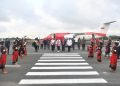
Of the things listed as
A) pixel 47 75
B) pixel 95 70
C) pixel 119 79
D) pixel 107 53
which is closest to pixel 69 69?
pixel 95 70

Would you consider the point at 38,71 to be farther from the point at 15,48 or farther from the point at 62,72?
the point at 15,48

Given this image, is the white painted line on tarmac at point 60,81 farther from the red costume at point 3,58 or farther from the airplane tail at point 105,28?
the airplane tail at point 105,28

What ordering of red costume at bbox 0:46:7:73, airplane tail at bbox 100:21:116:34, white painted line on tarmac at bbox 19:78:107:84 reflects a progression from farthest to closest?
airplane tail at bbox 100:21:116:34 → red costume at bbox 0:46:7:73 → white painted line on tarmac at bbox 19:78:107:84

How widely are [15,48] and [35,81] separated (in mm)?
8221

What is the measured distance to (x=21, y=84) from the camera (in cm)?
1512

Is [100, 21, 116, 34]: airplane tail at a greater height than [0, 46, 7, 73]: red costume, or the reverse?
[100, 21, 116, 34]: airplane tail

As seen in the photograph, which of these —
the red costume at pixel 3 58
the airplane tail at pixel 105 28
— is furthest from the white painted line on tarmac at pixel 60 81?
the airplane tail at pixel 105 28

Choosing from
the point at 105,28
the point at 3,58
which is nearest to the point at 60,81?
the point at 3,58

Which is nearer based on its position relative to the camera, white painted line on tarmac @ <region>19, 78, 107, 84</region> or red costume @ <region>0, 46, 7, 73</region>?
white painted line on tarmac @ <region>19, 78, 107, 84</region>

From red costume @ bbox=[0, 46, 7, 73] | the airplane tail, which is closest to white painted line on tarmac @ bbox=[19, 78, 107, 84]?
red costume @ bbox=[0, 46, 7, 73]

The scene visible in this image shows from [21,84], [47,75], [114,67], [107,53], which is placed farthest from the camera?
[107,53]

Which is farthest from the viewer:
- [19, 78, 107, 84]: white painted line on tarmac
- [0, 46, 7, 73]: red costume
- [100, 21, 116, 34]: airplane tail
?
[100, 21, 116, 34]: airplane tail

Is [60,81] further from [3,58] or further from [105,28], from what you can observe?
[105,28]

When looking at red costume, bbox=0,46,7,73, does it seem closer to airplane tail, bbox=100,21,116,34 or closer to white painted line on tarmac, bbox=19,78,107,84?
white painted line on tarmac, bbox=19,78,107,84
